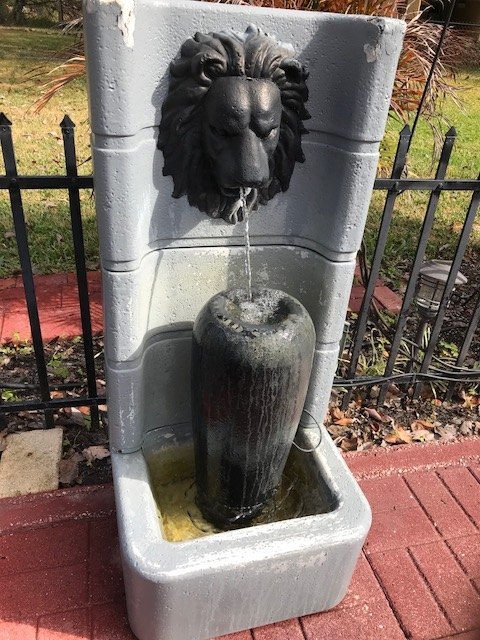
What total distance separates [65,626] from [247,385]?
119 cm

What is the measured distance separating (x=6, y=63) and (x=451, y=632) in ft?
44.2

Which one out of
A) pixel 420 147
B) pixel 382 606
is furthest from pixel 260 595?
pixel 420 147

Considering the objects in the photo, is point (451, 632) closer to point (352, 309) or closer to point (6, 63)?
point (352, 309)

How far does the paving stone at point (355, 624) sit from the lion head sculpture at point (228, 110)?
5.50 ft

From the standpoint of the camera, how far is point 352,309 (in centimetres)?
403

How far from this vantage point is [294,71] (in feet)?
5.71

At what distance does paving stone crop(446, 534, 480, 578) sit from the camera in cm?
237

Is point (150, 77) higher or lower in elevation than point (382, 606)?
higher

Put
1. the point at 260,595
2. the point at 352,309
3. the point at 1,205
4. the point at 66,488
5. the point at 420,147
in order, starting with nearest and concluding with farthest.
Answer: the point at 260,595 < the point at 66,488 < the point at 352,309 < the point at 1,205 < the point at 420,147

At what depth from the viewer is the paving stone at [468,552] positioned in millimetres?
2373

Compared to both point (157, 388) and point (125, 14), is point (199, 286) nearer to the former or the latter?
point (157, 388)

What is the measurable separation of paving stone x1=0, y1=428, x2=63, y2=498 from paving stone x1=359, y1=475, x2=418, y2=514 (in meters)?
1.53

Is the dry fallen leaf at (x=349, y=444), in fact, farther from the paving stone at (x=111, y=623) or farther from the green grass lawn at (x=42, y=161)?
the green grass lawn at (x=42, y=161)

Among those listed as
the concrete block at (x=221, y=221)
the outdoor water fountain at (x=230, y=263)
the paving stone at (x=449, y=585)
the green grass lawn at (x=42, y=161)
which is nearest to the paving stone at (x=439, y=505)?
the paving stone at (x=449, y=585)
